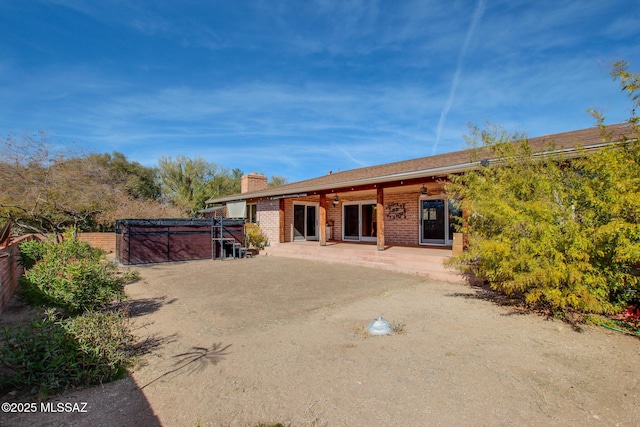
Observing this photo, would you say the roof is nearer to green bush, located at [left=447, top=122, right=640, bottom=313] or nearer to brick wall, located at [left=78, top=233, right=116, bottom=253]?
green bush, located at [left=447, top=122, right=640, bottom=313]

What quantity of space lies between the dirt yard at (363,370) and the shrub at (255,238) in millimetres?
9354

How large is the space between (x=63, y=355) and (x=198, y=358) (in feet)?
4.15

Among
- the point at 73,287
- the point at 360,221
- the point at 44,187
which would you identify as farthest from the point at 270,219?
the point at 73,287

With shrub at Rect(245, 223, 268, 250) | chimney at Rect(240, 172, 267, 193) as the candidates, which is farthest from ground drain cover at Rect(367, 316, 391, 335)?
chimney at Rect(240, 172, 267, 193)

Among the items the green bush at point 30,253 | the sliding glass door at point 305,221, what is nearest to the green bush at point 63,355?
the green bush at point 30,253

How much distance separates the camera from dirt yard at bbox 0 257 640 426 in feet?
8.53

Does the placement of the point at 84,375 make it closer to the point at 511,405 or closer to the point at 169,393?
the point at 169,393

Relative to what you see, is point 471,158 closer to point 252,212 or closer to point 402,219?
point 402,219

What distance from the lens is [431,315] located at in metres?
5.43

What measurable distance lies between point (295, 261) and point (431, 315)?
7.79 metres

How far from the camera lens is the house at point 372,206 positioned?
11.3 m

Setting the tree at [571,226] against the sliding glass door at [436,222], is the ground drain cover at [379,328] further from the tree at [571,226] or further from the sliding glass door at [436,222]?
the sliding glass door at [436,222]

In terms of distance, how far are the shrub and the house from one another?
2.60 feet

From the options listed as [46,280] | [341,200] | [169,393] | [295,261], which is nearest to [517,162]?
[169,393]
